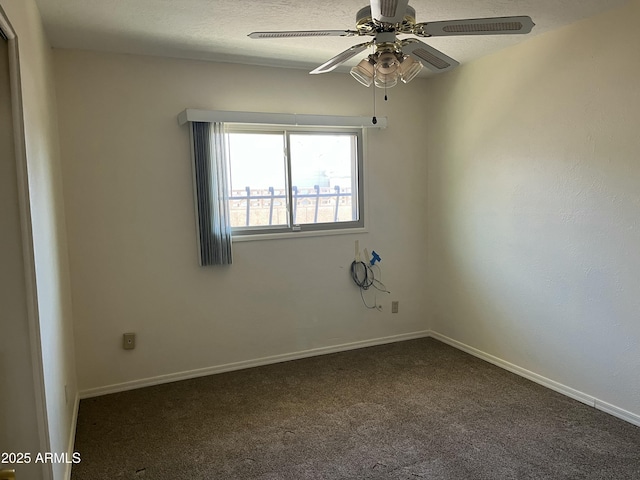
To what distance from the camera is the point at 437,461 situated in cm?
234

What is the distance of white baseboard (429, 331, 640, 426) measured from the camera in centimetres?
272

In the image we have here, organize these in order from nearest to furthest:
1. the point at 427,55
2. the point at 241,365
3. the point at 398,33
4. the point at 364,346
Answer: the point at 398,33
the point at 427,55
the point at 241,365
the point at 364,346

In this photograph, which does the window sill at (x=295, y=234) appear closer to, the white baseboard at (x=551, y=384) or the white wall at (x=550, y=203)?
the white wall at (x=550, y=203)

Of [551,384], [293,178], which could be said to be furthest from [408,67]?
[551,384]

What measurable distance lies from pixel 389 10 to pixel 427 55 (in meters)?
0.53

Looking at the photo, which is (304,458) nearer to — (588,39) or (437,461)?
(437,461)

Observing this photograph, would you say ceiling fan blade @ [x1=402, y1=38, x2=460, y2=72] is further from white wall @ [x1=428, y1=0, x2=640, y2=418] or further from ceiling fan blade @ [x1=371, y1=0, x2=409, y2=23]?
white wall @ [x1=428, y1=0, x2=640, y2=418]

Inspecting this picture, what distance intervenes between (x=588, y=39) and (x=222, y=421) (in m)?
3.20

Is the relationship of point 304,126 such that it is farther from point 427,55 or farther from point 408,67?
point 427,55

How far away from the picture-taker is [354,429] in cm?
268

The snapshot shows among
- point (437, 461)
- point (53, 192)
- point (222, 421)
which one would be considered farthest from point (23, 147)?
point (437, 461)

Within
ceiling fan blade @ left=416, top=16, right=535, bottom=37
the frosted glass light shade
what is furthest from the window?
ceiling fan blade @ left=416, top=16, right=535, bottom=37

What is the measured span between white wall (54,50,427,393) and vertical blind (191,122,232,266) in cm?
10

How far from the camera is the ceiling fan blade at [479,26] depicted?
179 cm
